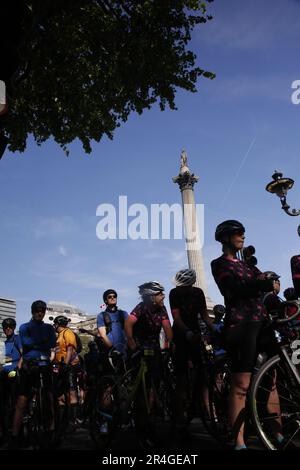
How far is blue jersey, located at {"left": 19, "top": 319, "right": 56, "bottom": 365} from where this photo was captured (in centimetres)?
559

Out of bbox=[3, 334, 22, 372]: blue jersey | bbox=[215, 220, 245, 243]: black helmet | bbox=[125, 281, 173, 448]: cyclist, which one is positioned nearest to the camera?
bbox=[215, 220, 245, 243]: black helmet

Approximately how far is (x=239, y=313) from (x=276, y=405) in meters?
0.76

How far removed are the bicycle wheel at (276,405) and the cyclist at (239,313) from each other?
16 cm

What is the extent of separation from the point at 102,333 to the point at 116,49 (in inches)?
293

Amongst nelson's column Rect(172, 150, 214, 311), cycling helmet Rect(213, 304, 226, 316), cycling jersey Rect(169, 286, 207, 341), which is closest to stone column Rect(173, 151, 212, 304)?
nelson's column Rect(172, 150, 214, 311)

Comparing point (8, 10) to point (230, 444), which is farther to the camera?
point (8, 10)

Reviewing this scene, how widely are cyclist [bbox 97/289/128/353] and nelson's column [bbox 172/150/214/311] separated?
33.9 meters

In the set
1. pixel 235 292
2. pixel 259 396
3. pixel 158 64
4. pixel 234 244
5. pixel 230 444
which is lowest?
pixel 230 444

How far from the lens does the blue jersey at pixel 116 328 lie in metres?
A: 6.03

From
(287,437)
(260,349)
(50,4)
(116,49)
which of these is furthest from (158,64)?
(287,437)

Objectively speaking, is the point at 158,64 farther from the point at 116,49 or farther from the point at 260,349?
the point at 260,349

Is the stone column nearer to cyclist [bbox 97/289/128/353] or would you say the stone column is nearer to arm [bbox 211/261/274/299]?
cyclist [bbox 97/289/128/353]

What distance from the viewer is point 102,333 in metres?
5.95

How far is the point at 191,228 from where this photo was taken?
4222 centimetres
